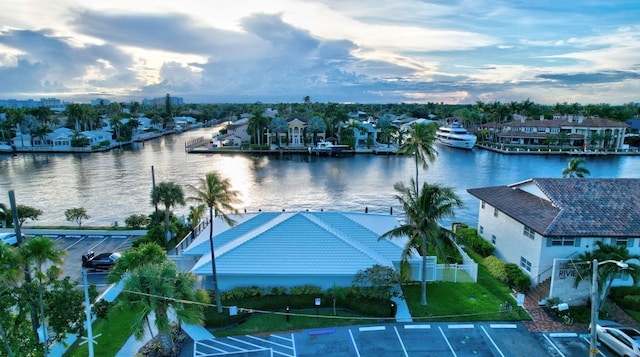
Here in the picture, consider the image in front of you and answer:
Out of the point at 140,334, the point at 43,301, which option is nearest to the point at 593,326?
the point at 140,334

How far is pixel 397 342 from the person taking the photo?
19.8 meters

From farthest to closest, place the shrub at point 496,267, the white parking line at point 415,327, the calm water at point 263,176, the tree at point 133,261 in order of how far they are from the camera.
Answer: the calm water at point 263,176 < the shrub at point 496,267 < the white parking line at point 415,327 < the tree at point 133,261

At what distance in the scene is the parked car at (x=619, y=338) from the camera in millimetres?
17953

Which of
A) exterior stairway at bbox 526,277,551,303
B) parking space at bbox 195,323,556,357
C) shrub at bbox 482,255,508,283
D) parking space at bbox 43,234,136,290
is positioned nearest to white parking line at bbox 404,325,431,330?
parking space at bbox 195,323,556,357

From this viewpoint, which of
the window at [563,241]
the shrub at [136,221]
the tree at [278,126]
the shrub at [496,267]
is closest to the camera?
the window at [563,241]

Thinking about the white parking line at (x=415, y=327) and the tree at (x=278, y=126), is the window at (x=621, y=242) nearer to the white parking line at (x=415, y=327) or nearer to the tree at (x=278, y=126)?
the white parking line at (x=415, y=327)

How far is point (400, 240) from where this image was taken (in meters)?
28.3

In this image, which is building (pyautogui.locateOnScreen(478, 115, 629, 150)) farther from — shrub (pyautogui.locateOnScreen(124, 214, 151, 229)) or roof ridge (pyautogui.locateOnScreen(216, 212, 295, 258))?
shrub (pyautogui.locateOnScreen(124, 214, 151, 229))

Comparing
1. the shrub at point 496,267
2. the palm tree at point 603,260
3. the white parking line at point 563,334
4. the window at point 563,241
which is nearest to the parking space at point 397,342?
the white parking line at point 563,334

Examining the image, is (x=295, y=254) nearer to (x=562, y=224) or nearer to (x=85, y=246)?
(x=562, y=224)

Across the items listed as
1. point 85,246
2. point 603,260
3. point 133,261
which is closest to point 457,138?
point 603,260

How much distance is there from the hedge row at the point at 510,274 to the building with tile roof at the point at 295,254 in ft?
19.3

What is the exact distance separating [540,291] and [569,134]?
9871 cm

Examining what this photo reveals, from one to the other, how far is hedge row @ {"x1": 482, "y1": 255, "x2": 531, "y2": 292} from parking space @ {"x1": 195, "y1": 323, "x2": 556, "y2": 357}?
428 cm
